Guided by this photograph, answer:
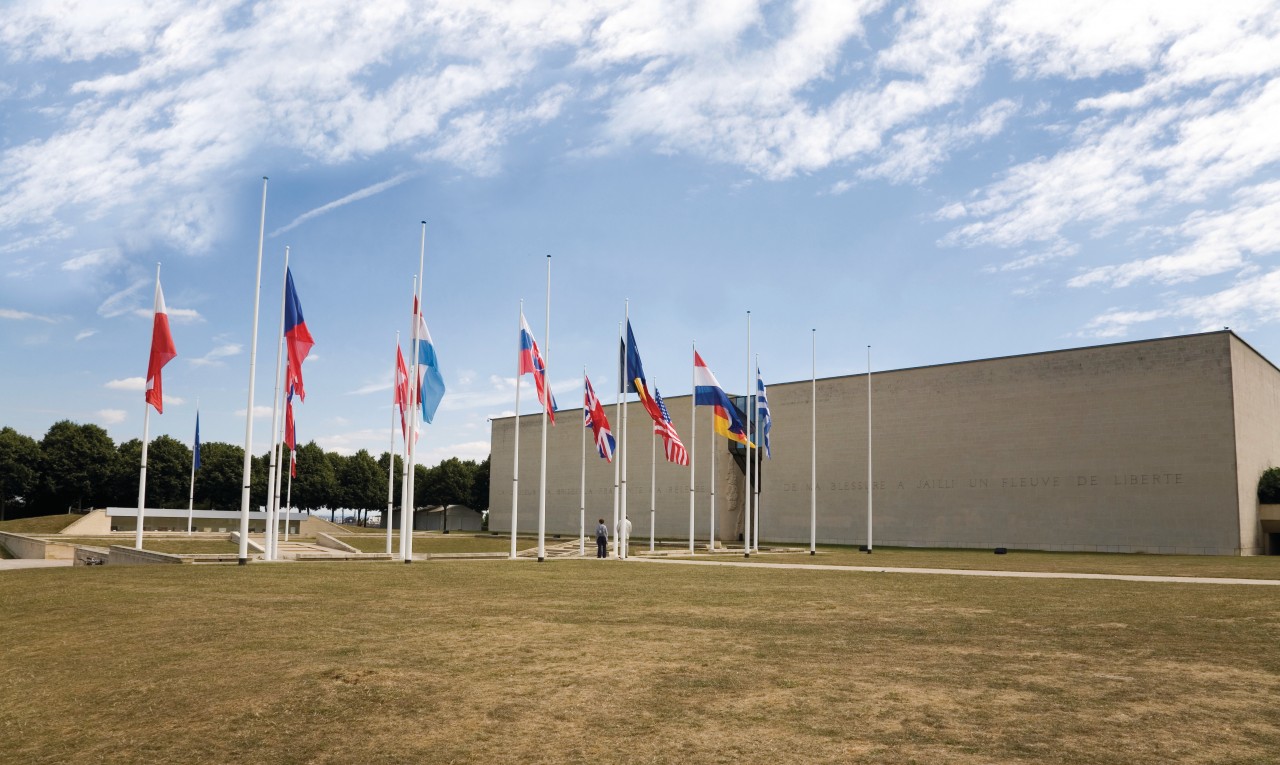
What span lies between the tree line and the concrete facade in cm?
5645

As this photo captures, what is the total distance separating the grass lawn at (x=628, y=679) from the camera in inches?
301

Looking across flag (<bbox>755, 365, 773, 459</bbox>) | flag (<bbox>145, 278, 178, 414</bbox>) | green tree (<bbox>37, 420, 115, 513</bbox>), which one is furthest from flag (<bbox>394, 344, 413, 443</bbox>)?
green tree (<bbox>37, 420, 115, 513</bbox>)

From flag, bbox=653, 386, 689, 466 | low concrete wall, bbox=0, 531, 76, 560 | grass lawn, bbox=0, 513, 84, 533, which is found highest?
flag, bbox=653, 386, 689, 466

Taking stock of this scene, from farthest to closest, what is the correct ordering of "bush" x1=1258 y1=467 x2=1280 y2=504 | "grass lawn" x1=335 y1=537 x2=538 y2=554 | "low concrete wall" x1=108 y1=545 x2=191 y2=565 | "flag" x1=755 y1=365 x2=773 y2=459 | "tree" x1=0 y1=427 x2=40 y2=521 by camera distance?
"tree" x1=0 y1=427 x2=40 y2=521
"bush" x1=1258 y1=467 x2=1280 y2=504
"grass lawn" x1=335 y1=537 x2=538 y2=554
"flag" x1=755 y1=365 x2=773 y2=459
"low concrete wall" x1=108 y1=545 x2=191 y2=565

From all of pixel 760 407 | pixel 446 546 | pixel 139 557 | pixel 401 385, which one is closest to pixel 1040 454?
pixel 760 407

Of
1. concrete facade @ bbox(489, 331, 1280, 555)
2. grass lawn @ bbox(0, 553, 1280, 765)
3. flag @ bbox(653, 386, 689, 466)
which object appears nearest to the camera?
grass lawn @ bbox(0, 553, 1280, 765)

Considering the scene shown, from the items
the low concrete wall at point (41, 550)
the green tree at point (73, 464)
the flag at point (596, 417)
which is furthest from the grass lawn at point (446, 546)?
the green tree at point (73, 464)

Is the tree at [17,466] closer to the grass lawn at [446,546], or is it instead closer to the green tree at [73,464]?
the green tree at [73,464]

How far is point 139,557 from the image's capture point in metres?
30.2

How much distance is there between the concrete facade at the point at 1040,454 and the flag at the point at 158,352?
54.7 ft

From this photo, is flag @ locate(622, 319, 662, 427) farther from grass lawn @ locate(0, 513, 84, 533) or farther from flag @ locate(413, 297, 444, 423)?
grass lawn @ locate(0, 513, 84, 533)

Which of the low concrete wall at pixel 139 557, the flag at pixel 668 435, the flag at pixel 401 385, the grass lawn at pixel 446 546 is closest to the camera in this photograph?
the low concrete wall at pixel 139 557

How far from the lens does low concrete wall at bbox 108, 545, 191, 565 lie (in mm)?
28578

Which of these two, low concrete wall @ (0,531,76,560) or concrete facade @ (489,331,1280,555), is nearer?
low concrete wall @ (0,531,76,560)
